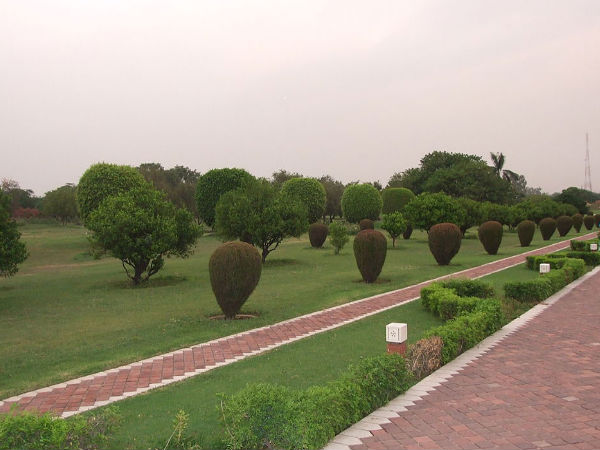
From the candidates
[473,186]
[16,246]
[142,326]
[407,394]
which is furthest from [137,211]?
[473,186]

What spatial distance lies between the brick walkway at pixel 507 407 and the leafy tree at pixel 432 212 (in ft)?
85.6

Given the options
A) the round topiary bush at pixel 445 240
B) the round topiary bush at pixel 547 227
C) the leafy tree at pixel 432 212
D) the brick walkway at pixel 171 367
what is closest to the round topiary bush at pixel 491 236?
the round topiary bush at pixel 445 240

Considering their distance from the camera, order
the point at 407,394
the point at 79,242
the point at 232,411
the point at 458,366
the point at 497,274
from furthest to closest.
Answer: the point at 79,242 < the point at 497,274 < the point at 458,366 < the point at 407,394 < the point at 232,411

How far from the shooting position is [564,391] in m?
A: 5.94

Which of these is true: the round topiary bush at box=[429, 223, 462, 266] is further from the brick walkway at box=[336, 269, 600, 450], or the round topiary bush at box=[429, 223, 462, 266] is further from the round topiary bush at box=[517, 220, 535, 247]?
the brick walkway at box=[336, 269, 600, 450]

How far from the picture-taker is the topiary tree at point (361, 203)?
1868 inches

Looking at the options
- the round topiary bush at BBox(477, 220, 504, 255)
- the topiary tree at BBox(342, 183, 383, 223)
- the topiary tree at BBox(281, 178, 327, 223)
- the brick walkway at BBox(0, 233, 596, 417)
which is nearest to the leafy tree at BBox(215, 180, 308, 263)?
the round topiary bush at BBox(477, 220, 504, 255)

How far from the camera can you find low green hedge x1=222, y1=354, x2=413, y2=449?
434 centimetres

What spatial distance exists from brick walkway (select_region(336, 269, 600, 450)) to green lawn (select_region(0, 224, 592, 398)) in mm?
4751

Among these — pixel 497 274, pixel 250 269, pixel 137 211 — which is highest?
pixel 137 211

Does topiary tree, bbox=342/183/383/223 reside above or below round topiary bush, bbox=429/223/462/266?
above

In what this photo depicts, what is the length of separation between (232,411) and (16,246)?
13107 mm

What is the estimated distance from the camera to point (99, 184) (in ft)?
101

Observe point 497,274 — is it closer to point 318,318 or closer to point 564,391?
point 318,318
